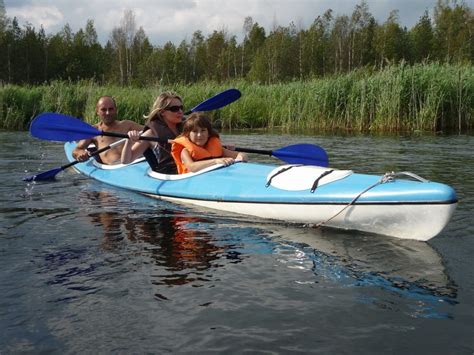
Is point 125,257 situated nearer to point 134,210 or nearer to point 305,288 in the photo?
point 305,288

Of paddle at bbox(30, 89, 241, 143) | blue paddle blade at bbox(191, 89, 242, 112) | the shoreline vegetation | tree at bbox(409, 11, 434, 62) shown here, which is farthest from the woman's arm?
tree at bbox(409, 11, 434, 62)

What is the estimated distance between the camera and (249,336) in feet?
7.50

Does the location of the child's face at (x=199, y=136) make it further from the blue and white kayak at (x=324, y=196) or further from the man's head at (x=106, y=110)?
the man's head at (x=106, y=110)

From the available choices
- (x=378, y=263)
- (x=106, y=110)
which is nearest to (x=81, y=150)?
(x=106, y=110)

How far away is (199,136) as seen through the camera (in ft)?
16.2

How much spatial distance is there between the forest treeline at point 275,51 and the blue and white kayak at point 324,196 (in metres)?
27.2

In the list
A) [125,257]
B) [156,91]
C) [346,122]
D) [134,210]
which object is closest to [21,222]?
[134,210]

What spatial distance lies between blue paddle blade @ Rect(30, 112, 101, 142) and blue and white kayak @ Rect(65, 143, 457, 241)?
117cm

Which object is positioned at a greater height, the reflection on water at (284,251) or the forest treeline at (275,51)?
the forest treeline at (275,51)

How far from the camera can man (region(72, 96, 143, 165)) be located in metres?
6.42

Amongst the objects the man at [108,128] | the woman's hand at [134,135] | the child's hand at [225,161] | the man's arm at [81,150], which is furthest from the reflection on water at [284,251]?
the man at [108,128]

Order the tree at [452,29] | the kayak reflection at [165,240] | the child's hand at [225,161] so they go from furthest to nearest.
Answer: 1. the tree at [452,29]
2. the child's hand at [225,161]
3. the kayak reflection at [165,240]

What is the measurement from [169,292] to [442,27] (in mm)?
36589

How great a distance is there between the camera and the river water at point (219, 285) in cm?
226
